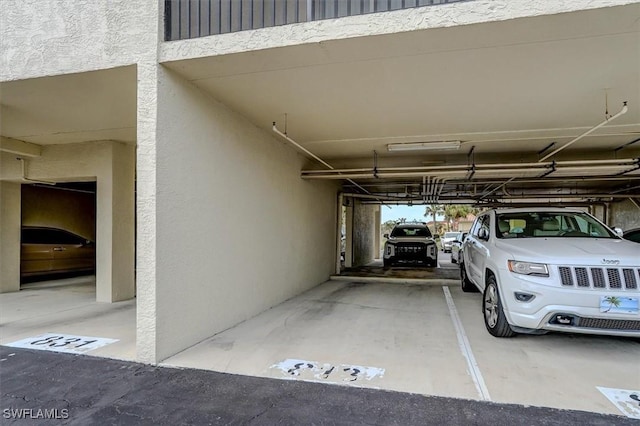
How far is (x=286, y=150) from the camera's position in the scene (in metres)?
7.18

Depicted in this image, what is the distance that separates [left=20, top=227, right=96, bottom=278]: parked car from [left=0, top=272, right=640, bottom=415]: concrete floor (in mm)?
2545

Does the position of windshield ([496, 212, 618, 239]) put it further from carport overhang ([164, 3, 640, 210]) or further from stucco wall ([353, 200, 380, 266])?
stucco wall ([353, 200, 380, 266])

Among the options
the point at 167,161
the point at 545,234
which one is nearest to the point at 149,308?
the point at 167,161

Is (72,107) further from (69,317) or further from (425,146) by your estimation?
(425,146)

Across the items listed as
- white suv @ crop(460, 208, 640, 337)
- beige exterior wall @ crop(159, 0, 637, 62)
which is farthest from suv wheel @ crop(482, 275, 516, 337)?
beige exterior wall @ crop(159, 0, 637, 62)

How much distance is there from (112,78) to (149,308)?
261 cm

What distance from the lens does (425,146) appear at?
7047mm

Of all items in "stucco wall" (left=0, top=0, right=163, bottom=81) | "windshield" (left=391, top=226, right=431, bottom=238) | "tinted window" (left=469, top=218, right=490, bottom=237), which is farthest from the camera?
"windshield" (left=391, top=226, right=431, bottom=238)

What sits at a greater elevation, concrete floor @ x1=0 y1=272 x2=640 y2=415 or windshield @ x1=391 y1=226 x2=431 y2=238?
windshield @ x1=391 y1=226 x2=431 y2=238

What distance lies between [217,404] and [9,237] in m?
7.55

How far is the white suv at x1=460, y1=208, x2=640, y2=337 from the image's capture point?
12.3 feet

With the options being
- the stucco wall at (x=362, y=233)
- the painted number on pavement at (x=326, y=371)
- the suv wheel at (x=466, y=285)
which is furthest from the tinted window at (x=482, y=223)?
the stucco wall at (x=362, y=233)

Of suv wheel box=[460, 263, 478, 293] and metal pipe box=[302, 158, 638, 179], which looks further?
suv wheel box=[460, 263, 478, 293]

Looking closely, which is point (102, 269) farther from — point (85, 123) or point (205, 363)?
point (205, 363)
